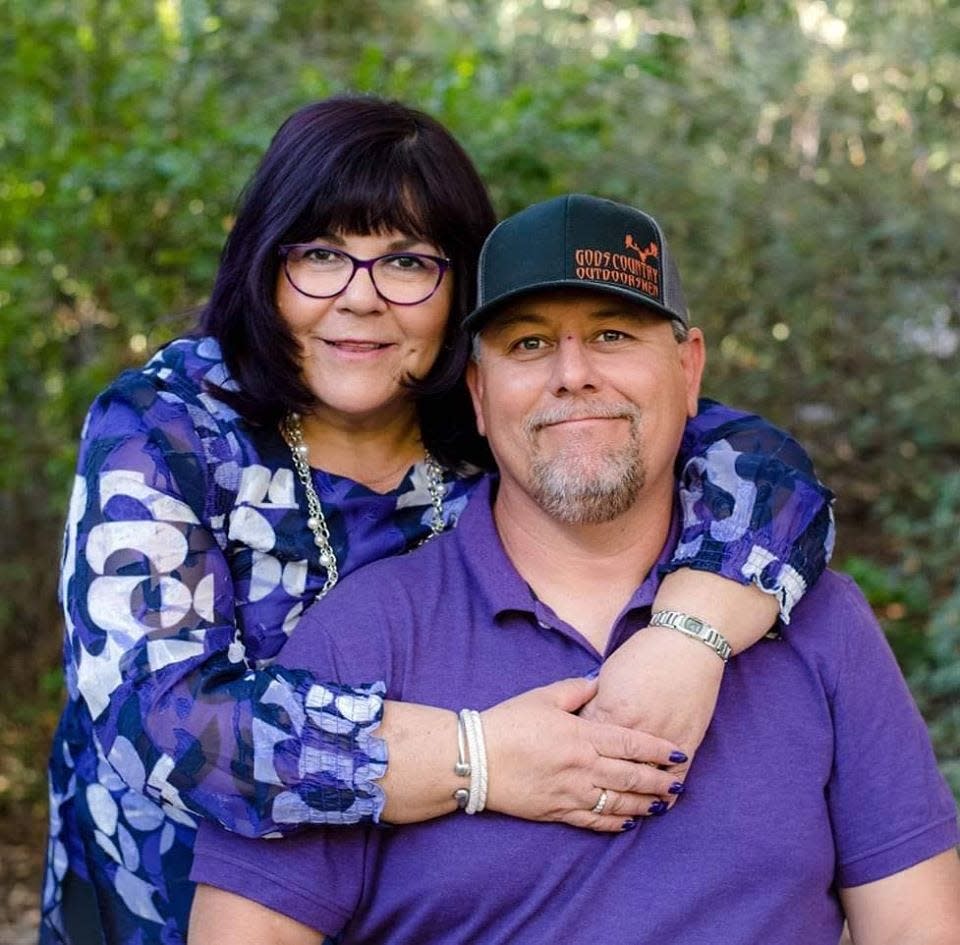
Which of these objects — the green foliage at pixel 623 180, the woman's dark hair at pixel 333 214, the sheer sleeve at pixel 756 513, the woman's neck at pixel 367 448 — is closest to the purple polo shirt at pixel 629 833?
the sheer sleeve at pixel 756 513

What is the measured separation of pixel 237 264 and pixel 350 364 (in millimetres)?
302

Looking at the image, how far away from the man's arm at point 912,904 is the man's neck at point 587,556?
62 centimetres

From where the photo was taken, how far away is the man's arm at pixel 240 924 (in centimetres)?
214

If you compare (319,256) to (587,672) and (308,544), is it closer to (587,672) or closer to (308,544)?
(308,544)

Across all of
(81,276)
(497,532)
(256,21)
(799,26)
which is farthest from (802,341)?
(497,532)

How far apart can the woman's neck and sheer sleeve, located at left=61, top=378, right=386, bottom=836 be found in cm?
28

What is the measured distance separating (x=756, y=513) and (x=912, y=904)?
2.24ft

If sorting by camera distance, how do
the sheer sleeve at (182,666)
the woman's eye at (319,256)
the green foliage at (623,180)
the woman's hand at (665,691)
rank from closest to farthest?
the sheer sleeve at (182,666)
the woman's hand at (665,691)
the woman's eye at (319,256)
the green foliage at (623,180)

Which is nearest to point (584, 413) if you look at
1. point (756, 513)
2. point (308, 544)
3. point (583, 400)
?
point (583, 400)

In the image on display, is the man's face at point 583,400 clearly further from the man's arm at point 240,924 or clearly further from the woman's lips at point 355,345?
the man's arm at point 240,924

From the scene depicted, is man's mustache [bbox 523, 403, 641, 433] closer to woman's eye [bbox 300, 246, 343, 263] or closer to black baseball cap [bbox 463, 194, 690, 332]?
black baseball cap [bbox 463, 194, 690, 332]

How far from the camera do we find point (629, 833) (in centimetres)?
221

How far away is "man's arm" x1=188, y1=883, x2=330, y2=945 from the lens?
2145mm

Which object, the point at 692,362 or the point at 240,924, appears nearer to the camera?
the point at 240,924
